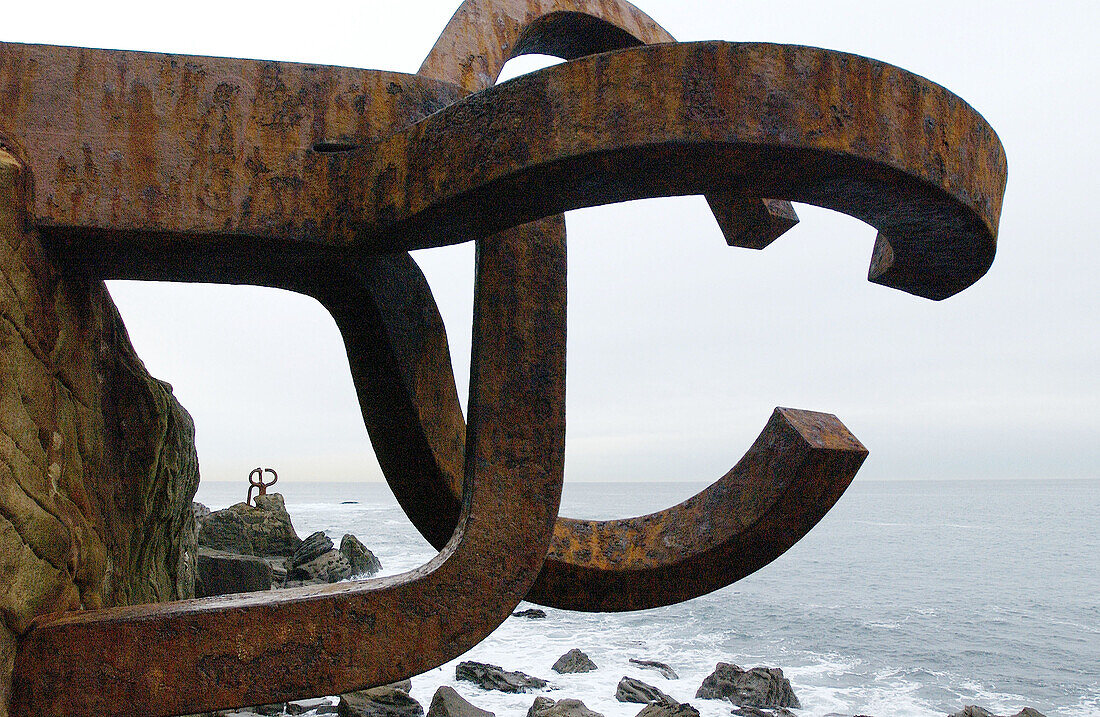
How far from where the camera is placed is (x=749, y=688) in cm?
1052

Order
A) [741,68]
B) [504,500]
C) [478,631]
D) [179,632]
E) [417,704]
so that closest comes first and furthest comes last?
[741,68]
[179,632]
[478,631]
[504,500]
[417,704]

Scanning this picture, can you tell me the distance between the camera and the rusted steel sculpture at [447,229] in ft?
→ 5.55

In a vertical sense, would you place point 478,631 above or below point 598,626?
above

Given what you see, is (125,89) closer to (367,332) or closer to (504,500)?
(367,332)

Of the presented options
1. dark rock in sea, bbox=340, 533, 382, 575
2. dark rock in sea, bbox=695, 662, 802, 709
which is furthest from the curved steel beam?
dark rock in sea, bbox=340, 533, 382, 575

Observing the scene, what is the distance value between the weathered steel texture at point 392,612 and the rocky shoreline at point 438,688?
9.12 ft

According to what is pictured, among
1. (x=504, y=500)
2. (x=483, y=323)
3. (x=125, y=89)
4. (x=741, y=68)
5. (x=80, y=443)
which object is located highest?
(x=125, y=89)

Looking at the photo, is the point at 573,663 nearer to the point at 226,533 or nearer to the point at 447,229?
the point at 226,533

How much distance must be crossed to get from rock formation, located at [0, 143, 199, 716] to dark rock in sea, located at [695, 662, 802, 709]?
9080 mm

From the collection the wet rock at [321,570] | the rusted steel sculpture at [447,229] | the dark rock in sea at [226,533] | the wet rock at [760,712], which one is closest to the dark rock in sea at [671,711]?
the wet rock at [760,712]

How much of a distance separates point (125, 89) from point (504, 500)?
1.46m

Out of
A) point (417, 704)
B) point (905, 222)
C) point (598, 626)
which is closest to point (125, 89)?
point (905, 222)

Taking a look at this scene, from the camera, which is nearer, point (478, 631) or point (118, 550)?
point (478, 631)

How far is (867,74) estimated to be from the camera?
1690mm
